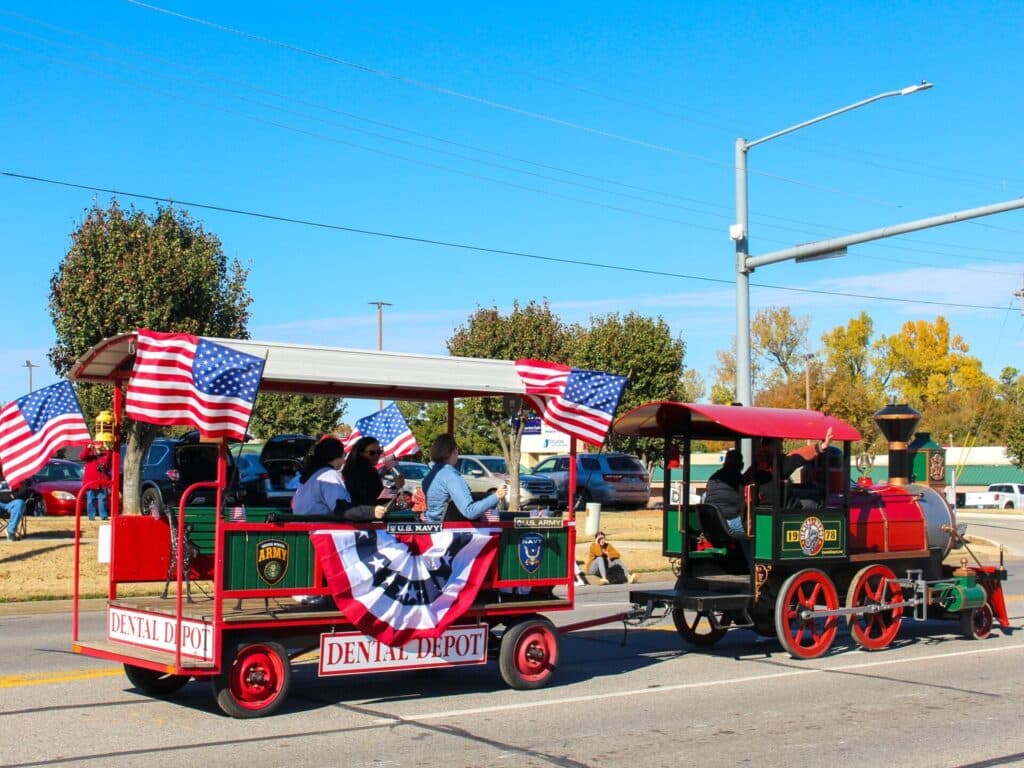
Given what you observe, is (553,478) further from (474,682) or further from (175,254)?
(474,682)

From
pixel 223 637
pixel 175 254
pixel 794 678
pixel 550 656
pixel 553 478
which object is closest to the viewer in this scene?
pixel 223 637

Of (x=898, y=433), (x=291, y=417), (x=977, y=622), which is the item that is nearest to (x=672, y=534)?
(x=898, y=433)

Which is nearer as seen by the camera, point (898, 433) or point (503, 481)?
point (898, 433)

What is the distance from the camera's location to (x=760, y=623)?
1184 centimetres

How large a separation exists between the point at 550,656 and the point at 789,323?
219ft

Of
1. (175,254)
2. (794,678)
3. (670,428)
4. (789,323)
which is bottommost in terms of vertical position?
(794,678)

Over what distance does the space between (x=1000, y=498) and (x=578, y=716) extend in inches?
2058

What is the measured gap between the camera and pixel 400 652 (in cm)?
904

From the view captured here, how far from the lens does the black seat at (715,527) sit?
1162 centimetres

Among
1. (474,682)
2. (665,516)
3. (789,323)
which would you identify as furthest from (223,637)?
(789,323)

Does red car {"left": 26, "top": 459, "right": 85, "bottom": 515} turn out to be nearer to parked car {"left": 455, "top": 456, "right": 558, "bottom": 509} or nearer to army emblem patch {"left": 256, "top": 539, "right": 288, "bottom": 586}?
parked car {"left": 455, "top": 456, "right": 558, "bottom": 509}

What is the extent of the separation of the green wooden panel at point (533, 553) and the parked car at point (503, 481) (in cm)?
2236

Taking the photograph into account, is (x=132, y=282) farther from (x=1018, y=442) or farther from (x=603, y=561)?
(x=1018, y=442)

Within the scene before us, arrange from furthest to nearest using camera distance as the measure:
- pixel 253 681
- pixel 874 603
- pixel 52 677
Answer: pixel 874 603 → pixel 52 677 → pixel 253 681
